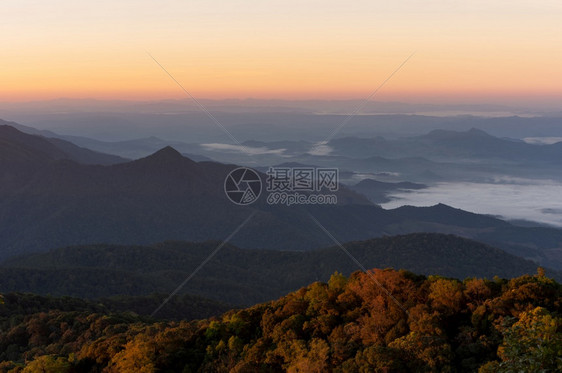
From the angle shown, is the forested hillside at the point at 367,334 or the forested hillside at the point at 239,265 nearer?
the forested hillside at the point at 367,334

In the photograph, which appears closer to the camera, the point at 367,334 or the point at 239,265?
the point at 367,334

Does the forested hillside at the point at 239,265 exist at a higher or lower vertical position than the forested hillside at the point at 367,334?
lower

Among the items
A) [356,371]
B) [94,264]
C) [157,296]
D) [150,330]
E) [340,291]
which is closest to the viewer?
[356,371]

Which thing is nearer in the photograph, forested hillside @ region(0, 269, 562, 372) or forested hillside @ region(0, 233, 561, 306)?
forested hillside @ region(0, 269, 562, 372)

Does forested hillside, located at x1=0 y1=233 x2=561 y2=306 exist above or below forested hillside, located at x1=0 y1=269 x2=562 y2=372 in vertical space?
below

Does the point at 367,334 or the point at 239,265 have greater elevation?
the point at 367,334

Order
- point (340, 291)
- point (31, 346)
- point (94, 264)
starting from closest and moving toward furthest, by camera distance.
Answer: point (340, 291)
point (31, 346)
point (94, 264)

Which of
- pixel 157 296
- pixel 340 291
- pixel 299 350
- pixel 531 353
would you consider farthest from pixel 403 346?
pixel 157 296

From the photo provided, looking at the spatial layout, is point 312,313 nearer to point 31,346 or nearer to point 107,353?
point 107,353
